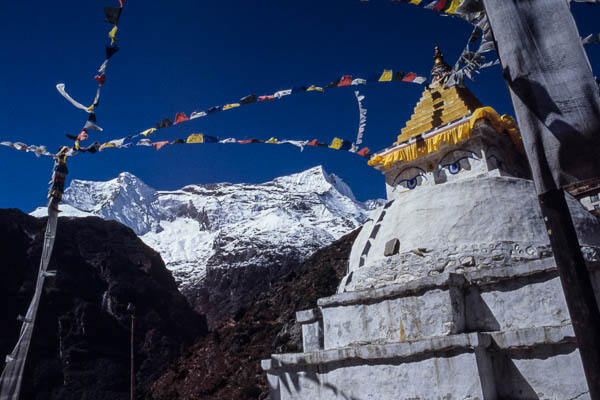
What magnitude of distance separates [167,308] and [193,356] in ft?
54.7

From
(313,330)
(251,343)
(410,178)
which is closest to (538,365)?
(313,330)

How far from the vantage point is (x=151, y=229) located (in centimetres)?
7919

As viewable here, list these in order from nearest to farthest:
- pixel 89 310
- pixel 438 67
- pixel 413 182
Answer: pixel 413 182 < pixel 438 67 < pixel 89 310

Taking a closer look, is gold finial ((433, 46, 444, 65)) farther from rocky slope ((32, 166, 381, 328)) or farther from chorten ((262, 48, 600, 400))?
rocky slope ((32, 166, 381, 328))

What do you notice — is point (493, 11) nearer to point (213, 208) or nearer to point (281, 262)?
point (281, 262)

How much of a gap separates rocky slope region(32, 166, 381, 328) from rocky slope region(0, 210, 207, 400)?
5.90m

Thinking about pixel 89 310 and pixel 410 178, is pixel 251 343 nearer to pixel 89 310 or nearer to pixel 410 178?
pixel 410 178

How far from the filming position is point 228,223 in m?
77.6

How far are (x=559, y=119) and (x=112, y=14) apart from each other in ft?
18.6

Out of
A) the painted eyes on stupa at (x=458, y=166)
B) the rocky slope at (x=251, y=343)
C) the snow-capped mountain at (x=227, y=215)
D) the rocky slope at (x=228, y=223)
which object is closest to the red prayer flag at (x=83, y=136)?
the painted eyes on stupa at (x=458, y=166)

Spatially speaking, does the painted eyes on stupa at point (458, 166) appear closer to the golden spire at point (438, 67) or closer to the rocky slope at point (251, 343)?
the golden spire at point (438, 67)

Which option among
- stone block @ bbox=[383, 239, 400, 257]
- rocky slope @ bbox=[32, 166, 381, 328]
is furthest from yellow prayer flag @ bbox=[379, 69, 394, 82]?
rocky slope @ bbox=[32, 166, 381, 328]

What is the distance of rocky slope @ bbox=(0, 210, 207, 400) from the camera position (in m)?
31.6

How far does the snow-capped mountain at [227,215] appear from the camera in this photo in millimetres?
61250
